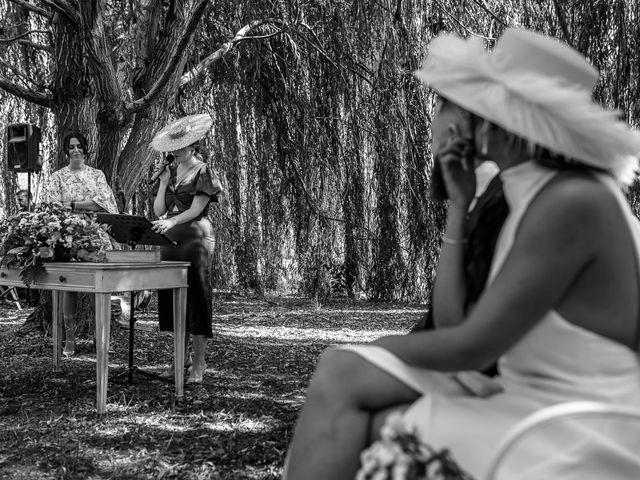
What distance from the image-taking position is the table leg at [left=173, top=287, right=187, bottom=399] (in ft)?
16.0

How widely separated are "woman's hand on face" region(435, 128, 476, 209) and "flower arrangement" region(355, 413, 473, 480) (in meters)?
0.71

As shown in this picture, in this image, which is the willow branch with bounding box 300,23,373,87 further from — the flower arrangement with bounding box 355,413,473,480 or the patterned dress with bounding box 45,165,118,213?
the flower arrangement with bounding box 355,413,473,480

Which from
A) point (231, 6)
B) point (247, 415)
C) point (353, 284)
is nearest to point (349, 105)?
point (231, 6)

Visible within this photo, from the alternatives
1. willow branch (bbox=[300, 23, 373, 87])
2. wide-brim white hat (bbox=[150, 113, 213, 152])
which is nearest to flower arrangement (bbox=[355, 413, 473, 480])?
wide-brim white hat (bbox=[150, 113, 213, 152])

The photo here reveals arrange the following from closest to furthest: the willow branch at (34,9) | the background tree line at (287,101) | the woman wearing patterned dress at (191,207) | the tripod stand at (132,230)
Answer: the tripod stand at (132,230) → the woman wearing patterned dress at (191,207) → the background tree line at (287,101) → the willow branch at (34,9)

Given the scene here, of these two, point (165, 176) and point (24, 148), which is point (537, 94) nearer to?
point (165, 176)

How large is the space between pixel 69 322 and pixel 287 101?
4260 millimetres

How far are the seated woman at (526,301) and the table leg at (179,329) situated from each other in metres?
3.28

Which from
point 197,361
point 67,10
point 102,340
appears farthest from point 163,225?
point 67,10

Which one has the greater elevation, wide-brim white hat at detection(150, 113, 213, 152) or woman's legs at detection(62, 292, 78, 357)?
wide-brim white hat at detection(150, 113, 213, 152)

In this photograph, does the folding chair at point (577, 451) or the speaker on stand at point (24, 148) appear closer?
the folding chair at point (577, 451)

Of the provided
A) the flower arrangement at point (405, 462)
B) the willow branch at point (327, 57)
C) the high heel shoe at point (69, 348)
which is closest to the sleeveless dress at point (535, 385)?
the flower arrangement at point (405, 462)

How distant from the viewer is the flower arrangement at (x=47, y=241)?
477cm

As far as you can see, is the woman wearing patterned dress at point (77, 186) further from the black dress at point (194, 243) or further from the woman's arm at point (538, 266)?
the woman's arm at point (538, 266)
